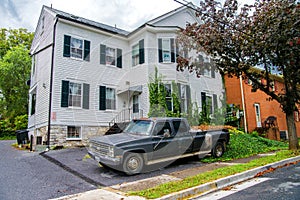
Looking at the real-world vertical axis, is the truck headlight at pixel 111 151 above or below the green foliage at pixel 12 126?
below

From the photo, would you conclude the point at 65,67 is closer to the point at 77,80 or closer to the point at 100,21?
the point at 77,80

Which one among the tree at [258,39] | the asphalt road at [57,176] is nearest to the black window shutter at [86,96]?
the asphalt road at [57,176]

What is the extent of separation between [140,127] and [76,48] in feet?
28.8

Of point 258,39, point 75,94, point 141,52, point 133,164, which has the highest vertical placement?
point 141,52

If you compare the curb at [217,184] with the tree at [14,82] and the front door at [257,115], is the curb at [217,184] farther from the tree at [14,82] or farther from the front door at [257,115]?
the tree at [14,82]

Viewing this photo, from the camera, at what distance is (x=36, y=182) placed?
616cm

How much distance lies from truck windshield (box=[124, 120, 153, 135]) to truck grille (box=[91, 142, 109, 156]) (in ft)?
4.26

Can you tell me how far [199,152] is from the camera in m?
8.42

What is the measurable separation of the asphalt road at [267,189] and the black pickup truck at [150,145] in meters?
2.49

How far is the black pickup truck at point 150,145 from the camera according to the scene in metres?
6.52

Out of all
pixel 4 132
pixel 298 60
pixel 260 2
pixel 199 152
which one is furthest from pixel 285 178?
pixel 4 132

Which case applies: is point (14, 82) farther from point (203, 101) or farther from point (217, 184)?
point (217, 184)

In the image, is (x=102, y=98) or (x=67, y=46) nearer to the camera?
(x=67, y=46)

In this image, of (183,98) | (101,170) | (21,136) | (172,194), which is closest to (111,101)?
(183,98)
